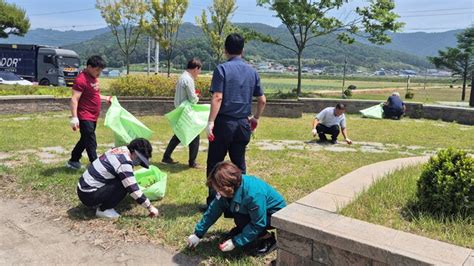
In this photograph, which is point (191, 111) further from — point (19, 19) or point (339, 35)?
point (19, 19)

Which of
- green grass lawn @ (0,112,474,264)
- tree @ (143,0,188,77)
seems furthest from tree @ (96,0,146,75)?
green grass lawn @ (0,112,474,264)

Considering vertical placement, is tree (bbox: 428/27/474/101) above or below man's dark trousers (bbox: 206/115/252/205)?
above

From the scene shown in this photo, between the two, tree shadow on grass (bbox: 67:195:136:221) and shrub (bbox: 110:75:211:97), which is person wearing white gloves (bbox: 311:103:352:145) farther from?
shrub (bbox: 110:75:211:97)

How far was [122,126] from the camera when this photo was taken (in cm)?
563

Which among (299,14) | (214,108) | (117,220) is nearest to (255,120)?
(214,108)

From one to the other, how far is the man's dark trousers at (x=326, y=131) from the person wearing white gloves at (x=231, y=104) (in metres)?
5.09

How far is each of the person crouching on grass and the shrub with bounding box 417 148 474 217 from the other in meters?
1.15

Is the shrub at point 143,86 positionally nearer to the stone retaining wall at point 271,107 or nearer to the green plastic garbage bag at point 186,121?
the stone retaining wall at point 271,107

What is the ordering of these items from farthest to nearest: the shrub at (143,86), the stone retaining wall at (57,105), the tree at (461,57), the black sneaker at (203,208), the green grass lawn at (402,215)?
the tree at (461,57) < the shrub at (143,86) < the stone retaining wall at (57,105) < the black sneaker at (203,208) < the green grass lawn at (402,215)

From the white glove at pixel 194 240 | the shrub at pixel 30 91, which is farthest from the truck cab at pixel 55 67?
the white glove at pixel 194 240

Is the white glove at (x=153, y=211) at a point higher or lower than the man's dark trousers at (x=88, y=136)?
lower

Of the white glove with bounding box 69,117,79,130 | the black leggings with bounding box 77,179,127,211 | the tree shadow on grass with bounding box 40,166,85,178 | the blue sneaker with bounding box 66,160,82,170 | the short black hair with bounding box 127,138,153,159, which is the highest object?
the white glove with bounding box 69,117,79,130

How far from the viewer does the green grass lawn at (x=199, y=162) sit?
3.94m

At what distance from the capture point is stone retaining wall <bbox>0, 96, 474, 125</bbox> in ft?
38.7
